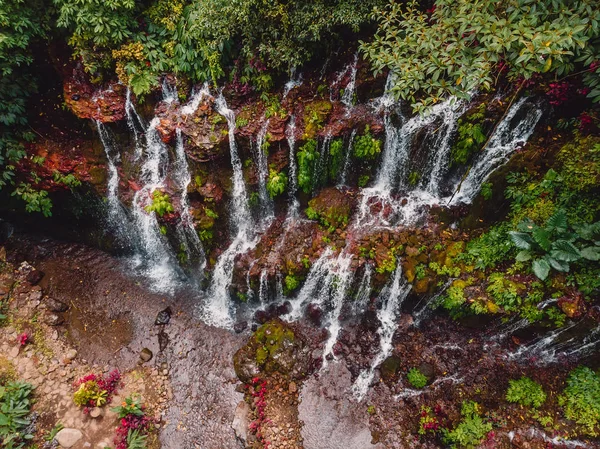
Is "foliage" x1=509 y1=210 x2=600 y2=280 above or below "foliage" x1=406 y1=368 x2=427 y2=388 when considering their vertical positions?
above

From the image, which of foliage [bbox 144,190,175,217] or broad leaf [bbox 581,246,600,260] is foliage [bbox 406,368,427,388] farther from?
foliage [bbox 144,190,175,217]

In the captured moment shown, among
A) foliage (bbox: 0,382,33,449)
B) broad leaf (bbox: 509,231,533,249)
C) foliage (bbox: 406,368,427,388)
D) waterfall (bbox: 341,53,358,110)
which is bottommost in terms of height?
foliage (bbox: 406,368,427,388)

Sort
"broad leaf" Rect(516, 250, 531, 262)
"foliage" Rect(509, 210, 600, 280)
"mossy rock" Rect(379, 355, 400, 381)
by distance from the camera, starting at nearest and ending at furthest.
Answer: "foliage" Rect(509, 210, 600, 280) < "broad leaf" Rect(516, 250, 531, 262) < "mossy rock" Rect(379, 355, 400, 381)

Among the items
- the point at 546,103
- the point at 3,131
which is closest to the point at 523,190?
→ the point at 546,103

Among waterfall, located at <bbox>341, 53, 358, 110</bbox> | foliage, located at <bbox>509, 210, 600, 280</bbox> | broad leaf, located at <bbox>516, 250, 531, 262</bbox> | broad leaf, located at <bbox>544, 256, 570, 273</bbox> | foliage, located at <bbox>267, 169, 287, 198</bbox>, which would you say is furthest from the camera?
foliage, located at <bbox>267, 169, 287, 198</bbox>

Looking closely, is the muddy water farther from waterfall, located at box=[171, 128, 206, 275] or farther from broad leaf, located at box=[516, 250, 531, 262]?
broad leaf, located at box=[516, 250, 531, 262]

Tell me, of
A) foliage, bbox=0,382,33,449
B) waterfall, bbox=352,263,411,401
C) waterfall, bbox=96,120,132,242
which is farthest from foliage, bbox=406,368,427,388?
waterfall, bbox=96,120,132,242

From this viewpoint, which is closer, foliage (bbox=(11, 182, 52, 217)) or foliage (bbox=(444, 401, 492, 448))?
foliage (bbox=(444, 401, 492, 448))

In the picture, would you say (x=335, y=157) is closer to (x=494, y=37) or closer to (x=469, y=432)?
(x=494, y=37)
